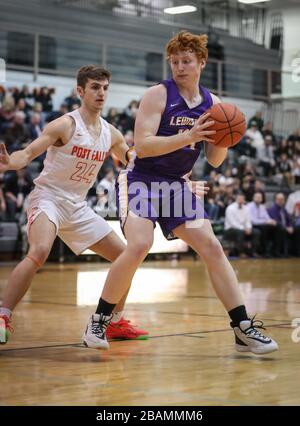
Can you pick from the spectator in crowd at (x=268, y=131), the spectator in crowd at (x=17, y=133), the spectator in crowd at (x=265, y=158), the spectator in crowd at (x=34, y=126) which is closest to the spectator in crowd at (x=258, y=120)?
the spectator in crowd at (x=268, y=131)

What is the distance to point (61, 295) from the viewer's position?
9078mm

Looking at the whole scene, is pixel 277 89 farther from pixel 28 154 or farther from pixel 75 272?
pixel 28 154

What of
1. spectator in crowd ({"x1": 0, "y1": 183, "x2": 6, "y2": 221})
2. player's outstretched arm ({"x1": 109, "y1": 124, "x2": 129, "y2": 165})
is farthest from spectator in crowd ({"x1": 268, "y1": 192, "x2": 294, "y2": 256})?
player's outstretched arm ({"x1": 109, "y1": 124, "x2": 129, "y2": 165})

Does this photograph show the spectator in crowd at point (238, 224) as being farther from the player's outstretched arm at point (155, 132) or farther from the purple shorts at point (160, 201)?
the player's outstretched arm at point (155, 132)

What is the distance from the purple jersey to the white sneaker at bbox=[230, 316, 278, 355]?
1.02m

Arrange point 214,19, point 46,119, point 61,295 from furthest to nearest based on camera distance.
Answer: point 214,19 → point 46,119 → point 61,295

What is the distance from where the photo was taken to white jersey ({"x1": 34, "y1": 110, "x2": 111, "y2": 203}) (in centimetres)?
558

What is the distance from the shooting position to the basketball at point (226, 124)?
15.5 ft

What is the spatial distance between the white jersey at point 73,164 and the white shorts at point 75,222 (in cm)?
6

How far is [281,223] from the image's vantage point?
18125 millimetres

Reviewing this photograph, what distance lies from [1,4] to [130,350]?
15014 millimetres

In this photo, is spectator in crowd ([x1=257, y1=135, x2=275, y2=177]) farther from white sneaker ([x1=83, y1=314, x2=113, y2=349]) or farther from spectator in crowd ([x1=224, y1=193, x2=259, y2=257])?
white sneaker ([x1=83, y1=314, x2=113, y2=349])

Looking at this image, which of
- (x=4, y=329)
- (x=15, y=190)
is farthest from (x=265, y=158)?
(x=4, y=329)
